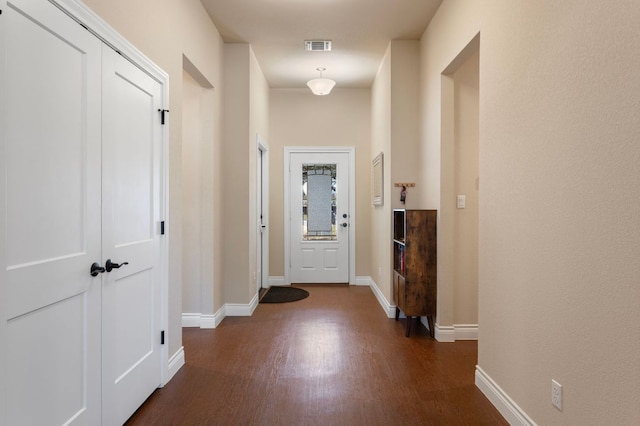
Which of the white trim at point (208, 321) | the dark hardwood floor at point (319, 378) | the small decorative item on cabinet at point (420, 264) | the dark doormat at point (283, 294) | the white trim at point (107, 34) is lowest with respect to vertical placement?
the dark hardwood floor at point (319, 378)

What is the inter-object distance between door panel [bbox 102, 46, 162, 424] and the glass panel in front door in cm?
374

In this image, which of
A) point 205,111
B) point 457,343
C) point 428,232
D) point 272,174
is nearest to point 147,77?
point 205,111

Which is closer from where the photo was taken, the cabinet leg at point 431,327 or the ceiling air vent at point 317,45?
the cabinet leg at point 431,327

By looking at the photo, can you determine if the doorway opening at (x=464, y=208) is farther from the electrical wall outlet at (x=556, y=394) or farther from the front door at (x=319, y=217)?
the front door at (x=319, y=217)

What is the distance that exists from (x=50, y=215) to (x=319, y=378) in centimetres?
196

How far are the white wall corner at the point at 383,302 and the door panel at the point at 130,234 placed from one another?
2.52 meters

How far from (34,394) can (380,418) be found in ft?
5.47

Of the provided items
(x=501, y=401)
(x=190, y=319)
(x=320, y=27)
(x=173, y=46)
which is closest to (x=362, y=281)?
(x=190, y=319)

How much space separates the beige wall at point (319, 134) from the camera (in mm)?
6145

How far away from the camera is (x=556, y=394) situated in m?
1.76

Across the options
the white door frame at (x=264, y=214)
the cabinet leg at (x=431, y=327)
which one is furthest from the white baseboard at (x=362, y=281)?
the cabinet leg at (x=431, y=327)

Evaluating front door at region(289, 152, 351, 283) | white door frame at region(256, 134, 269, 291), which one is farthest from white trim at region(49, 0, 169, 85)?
front door at region(289, 152, 351, 283)

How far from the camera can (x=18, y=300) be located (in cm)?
141

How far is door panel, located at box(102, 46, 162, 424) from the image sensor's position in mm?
2002
